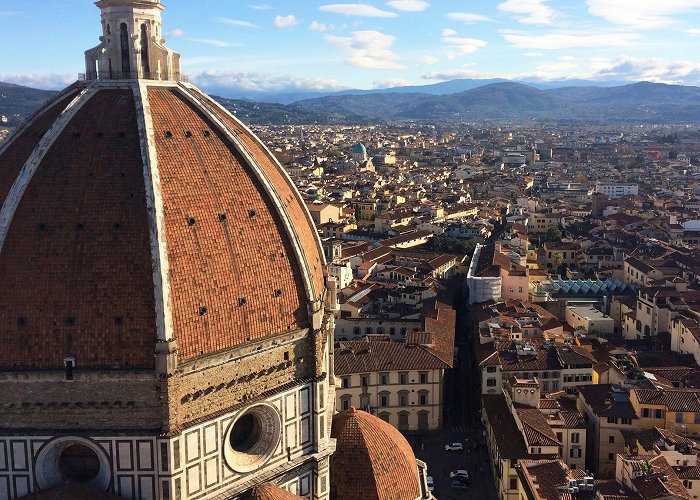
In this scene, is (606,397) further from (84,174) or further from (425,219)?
(425,219)

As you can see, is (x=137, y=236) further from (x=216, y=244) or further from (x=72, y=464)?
(x=72, y=464)

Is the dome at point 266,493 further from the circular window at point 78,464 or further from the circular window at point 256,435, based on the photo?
the circular window at point 78,464

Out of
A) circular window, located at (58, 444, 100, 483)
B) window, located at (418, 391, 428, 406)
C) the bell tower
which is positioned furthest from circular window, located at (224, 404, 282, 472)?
window, located at (418, 391, 428, 406)

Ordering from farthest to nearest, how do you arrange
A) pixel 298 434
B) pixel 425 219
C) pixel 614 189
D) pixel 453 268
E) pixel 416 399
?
pixel 614 189, pixel 425 219, pixel 453 268, pixel 416 399, pixel 298 434

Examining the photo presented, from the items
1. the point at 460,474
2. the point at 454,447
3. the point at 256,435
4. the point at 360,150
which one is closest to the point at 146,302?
the point at 256,435

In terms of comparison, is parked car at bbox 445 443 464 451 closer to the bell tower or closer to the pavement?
the pavement

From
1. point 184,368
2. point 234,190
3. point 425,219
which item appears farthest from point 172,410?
point 425,219

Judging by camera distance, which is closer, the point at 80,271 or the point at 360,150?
the point at 80,271
